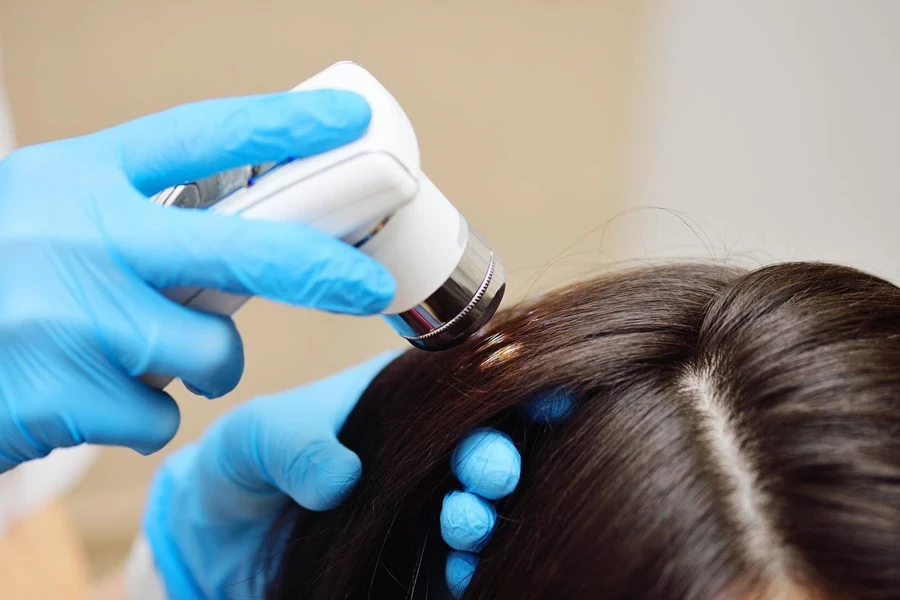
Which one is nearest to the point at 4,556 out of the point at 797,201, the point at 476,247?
the point at 476,247

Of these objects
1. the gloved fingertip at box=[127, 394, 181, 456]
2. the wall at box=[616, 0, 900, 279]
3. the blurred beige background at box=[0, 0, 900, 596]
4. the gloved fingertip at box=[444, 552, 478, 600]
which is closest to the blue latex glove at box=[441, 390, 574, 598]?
the gloved fingertip at box=[444, 552, 478, 600]

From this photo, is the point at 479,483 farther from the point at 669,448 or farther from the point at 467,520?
the point at 669,448

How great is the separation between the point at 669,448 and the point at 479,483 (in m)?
0.14

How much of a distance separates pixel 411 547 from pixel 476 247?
11.3 inches

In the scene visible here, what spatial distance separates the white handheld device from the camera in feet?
1.45

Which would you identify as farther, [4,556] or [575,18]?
[575,18]

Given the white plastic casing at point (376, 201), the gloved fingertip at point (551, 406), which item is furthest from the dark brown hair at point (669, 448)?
the white plastic casing at point (376, 201)

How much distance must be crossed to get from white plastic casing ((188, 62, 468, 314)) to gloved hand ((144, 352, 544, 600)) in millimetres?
237

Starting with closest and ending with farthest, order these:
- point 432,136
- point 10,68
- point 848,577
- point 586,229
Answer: point 848,577 → point 10,68 → point 432,136 → point 586,229

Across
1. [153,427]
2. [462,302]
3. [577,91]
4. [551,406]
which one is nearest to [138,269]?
[153,427]

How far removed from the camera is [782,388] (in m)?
0.49

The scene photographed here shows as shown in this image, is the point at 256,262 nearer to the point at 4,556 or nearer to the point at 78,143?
the point at 78,143

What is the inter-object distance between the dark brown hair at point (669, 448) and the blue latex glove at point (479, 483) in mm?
11

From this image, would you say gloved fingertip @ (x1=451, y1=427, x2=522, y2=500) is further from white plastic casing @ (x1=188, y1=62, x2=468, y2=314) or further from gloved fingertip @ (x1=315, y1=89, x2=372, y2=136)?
gloved fingertip @ (x1=315, y1=89, x2=372, y2=136)
